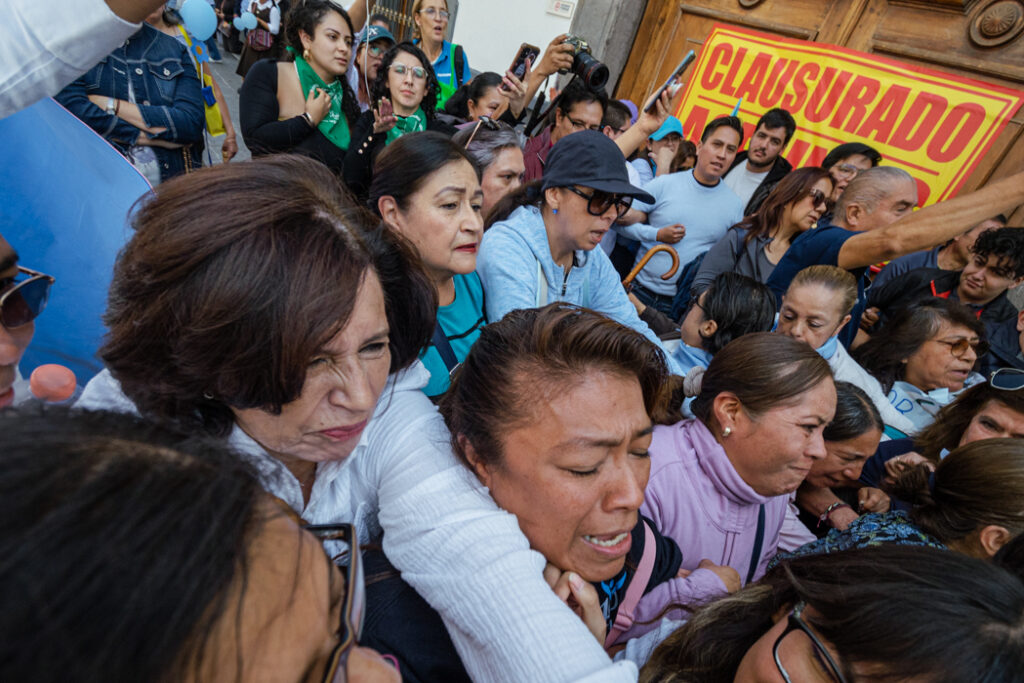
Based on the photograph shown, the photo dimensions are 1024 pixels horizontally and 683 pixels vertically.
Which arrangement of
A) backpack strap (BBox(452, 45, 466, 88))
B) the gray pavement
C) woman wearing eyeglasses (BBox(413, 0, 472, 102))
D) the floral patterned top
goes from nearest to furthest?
the floral patterned top → woman wearing eyeglasses (BBox(413, 0, 472, 102)) → the gray pavement → backpack strap (BBox(452, 45, 466, 88))

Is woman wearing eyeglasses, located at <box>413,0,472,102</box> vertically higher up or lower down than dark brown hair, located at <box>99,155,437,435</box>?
higher up

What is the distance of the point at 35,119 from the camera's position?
1.07 m

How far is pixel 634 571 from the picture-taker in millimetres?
1194

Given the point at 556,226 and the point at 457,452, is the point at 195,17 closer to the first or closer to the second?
the point at 556,226

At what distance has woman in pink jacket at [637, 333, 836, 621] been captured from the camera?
1.57 m

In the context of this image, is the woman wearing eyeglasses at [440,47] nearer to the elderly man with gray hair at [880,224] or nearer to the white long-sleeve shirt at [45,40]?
the elderly man with gray hair at [880,224]

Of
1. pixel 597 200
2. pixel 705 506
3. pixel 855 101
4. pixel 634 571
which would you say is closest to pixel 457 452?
pixel 634 571

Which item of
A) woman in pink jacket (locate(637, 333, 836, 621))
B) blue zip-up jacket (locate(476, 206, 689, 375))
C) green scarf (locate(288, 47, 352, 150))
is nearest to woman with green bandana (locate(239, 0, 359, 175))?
green scarf (locate(288, 47, 352, 150))

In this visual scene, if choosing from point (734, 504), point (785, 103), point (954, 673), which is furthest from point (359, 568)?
point (785, 103)

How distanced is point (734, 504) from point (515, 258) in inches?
A: 49.5

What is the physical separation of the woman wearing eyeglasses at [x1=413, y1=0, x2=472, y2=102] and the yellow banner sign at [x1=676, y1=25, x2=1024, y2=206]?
2.95 metres

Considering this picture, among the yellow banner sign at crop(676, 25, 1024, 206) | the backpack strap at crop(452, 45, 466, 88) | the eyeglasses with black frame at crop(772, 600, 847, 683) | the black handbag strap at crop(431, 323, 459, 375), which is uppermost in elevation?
the yellow banner sign at crop(676, 25, 1024, 206)

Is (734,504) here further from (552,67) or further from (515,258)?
(552,67)

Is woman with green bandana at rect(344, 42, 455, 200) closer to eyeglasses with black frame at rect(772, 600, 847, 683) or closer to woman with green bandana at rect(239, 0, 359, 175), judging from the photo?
woman with green bandana at rect(239, 0, 359, 175)
